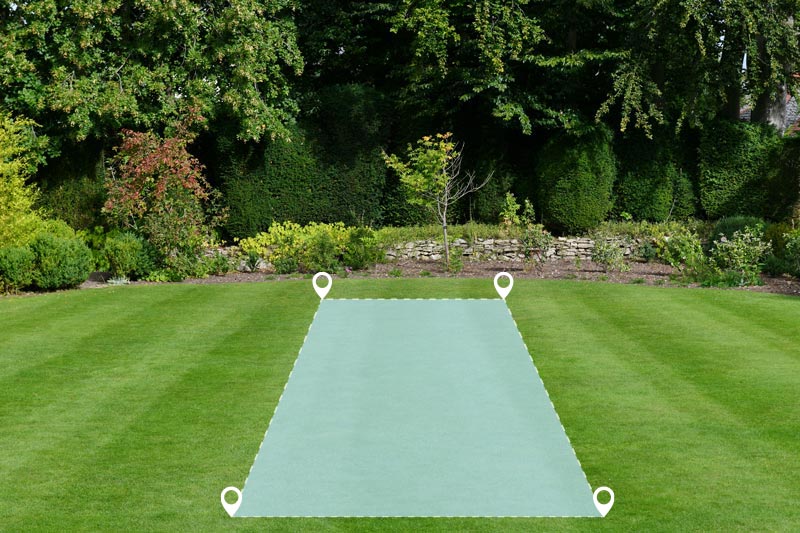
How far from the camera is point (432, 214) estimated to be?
75.2 ft

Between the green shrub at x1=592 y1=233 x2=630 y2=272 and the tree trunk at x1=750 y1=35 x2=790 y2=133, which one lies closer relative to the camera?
the green shrub at x1=592 y1=233 x2=630 y2=272

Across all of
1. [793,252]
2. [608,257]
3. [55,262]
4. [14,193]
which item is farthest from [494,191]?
[14,193]

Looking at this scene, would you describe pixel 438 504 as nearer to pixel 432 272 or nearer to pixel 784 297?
pixel 784 297

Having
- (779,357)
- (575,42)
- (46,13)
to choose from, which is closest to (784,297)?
(779,357)

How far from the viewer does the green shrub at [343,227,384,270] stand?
19.5 m

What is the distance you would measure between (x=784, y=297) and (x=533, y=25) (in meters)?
8.48

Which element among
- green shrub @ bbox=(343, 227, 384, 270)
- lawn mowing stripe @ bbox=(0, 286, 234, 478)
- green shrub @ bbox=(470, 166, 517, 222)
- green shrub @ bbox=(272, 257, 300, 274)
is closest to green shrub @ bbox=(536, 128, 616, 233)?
green shrub @ bbox=(470, 166, 517, 222)

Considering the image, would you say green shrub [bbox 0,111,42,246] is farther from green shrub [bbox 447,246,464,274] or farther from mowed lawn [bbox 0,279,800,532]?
A: green shrub [bbox 447,246,464,274]

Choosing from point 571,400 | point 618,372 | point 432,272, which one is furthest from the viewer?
point 432,272

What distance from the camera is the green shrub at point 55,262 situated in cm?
1728

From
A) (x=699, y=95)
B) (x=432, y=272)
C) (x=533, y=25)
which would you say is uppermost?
(x=533, y=25)

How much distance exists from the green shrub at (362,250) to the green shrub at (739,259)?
20.5ft

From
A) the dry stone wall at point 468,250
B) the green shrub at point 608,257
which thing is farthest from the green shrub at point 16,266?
the green shrub at point 608,257

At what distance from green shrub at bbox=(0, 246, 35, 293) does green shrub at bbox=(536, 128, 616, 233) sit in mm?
10948
